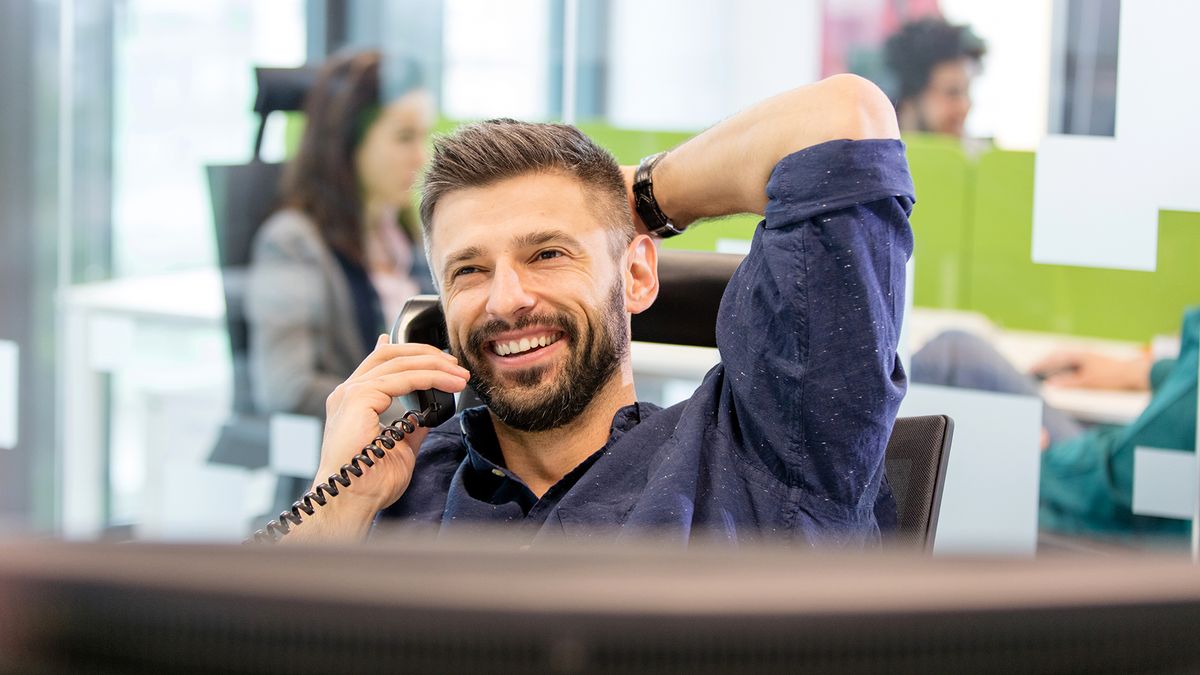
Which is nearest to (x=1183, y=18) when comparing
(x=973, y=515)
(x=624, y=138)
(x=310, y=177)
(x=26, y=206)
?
(x=973, y=515)

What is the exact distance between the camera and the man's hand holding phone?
5.07ft

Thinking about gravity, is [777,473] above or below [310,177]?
below

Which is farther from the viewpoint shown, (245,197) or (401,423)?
(245,197)

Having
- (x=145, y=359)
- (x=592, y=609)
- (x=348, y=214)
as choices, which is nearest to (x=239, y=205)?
(x=348, y=214)

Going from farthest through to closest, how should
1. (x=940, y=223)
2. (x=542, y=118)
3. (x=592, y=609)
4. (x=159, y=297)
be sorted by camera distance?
(x=159, y=297), (x=542, y=118), (x=940, y=223), (x=592, y=609)

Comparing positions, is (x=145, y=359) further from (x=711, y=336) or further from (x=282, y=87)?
(x=711, y=336)

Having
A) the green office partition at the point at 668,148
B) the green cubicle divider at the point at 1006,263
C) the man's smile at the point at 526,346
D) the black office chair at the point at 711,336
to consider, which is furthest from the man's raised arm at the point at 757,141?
the green office partition at the point at 668,148

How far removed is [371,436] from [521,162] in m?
0.37

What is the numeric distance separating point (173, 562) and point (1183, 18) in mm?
2264

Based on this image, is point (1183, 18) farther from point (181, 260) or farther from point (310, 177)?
point (181, 260)

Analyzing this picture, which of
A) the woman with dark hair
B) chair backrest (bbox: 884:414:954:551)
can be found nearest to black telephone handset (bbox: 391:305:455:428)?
chair backrest (bbox: 884:414:954:551)

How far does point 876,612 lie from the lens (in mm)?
394

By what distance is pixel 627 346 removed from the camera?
163cm

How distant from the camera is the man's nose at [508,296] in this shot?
1.51 meters
